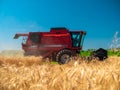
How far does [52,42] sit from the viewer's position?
82.6ft

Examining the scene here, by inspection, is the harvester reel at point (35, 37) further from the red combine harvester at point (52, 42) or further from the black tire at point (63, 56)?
the black tire at point (63, 56)

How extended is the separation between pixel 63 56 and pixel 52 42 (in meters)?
2.17

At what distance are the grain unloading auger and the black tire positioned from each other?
0.73m

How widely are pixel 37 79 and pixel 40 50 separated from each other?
18.4 meters

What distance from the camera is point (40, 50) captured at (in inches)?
980

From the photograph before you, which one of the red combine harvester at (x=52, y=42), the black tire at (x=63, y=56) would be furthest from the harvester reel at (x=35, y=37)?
the black tire at (x=63, y=56)

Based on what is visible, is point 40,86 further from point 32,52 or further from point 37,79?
point 32,52

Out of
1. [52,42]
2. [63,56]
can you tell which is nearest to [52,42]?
[52,42]

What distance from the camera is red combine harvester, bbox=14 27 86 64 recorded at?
81.4 ft

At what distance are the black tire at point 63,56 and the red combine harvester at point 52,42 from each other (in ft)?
2.41

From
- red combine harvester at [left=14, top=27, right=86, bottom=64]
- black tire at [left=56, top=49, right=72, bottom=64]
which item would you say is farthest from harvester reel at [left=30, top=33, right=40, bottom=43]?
black tire at [left=56, top=49, right=72, bottom=64]

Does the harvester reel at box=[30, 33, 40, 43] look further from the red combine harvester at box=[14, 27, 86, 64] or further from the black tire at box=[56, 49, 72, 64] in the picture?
the black tire at box=[56, 49, 72, 64]

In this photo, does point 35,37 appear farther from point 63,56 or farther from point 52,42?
point 63,56

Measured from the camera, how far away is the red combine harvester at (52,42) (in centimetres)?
2481
